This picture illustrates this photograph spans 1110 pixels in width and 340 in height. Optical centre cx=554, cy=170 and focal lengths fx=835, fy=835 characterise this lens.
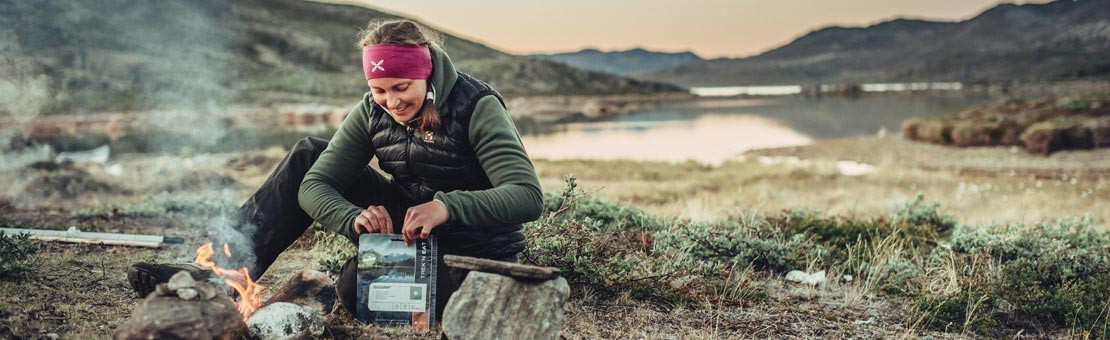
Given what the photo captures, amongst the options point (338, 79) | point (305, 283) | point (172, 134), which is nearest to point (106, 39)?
point (338, 79)

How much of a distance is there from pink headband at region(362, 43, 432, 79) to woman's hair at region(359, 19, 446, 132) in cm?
3

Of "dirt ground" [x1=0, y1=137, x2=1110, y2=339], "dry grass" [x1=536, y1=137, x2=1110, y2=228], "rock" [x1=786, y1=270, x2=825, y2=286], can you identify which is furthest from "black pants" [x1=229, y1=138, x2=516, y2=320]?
"dry grass" [x1=536, y1=137, x2=1110, y2=228]

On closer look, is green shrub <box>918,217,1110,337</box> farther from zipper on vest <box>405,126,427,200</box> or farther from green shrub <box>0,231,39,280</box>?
green shrub <box>0,231,39,280</box>

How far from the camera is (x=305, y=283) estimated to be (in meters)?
4.11

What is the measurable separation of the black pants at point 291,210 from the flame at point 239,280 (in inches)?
4.3

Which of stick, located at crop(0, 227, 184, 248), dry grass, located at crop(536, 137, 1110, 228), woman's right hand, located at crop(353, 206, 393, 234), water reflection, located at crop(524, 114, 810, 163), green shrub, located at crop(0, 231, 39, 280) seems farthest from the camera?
water reflection, located at crop(524, 114, 810, 163)

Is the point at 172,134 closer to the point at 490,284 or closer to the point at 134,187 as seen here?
the point at 134,187

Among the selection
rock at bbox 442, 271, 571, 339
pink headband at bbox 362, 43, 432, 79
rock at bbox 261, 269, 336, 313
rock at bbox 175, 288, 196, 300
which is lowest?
rock at bbox 261, 269, 336, 313

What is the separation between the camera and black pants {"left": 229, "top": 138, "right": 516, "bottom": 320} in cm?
407

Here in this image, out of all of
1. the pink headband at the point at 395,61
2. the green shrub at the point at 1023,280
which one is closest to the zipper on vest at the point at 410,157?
the pink headband at the point at 395,61

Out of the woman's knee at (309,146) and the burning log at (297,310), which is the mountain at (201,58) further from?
the burning log at (297,310)

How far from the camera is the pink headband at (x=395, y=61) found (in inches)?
139

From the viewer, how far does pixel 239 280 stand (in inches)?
155

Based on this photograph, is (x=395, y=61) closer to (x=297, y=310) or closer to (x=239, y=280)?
(x=297, y=310)
